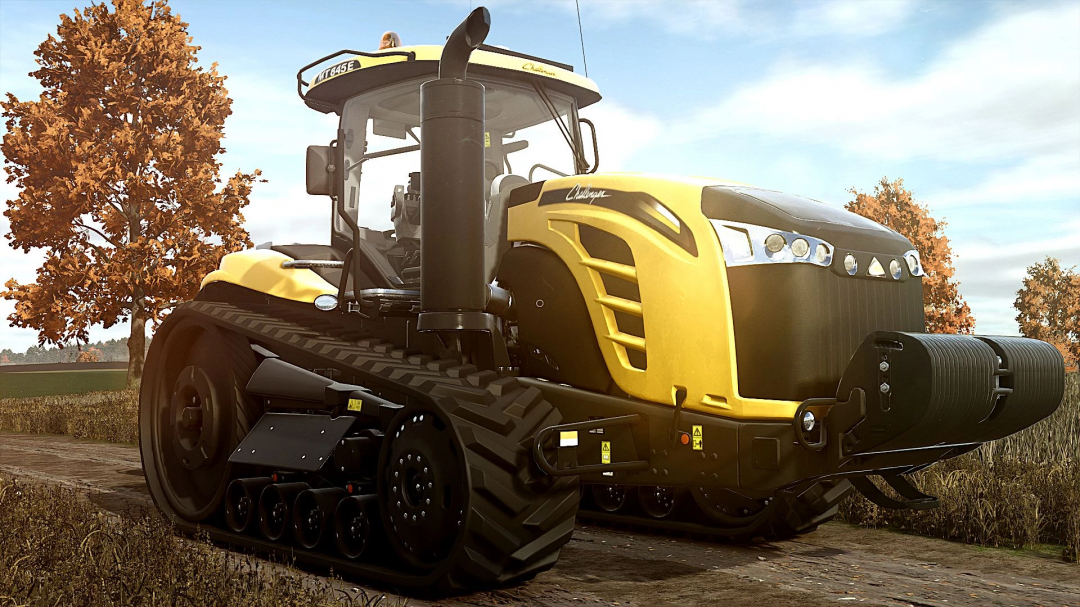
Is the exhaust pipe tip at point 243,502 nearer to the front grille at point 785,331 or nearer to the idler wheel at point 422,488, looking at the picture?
the idler wheel at point 422,488

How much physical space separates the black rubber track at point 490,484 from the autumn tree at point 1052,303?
2444 inches

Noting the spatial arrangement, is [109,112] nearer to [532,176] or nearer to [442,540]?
[532,176]

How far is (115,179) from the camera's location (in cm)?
2475

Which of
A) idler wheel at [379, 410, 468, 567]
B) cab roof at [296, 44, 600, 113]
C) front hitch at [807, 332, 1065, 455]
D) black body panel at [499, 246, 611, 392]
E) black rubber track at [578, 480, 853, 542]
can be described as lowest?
black rubber track at [578, 480, 853, 542]

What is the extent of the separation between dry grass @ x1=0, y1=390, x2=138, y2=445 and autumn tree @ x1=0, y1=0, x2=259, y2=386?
3.02 metres

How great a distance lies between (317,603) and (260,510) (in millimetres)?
2139

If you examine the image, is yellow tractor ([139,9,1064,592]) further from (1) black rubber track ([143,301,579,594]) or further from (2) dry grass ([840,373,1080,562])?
(2) dry grass ([840,373,1080,562])

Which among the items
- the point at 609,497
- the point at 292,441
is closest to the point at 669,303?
the point at 292,441

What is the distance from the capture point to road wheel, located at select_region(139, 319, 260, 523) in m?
7.44

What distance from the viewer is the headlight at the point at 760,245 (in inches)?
205

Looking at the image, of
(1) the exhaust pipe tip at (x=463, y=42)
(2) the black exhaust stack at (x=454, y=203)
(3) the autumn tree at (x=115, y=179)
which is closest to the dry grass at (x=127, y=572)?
(2) the black exhaust stack at (x=454, y=203)

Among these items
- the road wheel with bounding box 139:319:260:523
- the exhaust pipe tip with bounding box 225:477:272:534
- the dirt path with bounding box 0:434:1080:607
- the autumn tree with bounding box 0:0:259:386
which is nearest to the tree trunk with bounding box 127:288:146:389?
the autumn tree with bounding box 0:0:259:386

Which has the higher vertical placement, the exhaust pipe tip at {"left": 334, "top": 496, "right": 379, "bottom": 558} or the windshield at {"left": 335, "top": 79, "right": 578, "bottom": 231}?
the windshield at {"left": 335, "top": 79, "right": 578, "bottom": 231}

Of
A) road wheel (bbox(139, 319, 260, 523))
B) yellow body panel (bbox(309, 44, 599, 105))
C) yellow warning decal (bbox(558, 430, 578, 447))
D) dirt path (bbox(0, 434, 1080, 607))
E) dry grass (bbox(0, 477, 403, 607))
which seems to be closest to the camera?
Answer: dry grass (bbox(0, 477, 403, 607))
